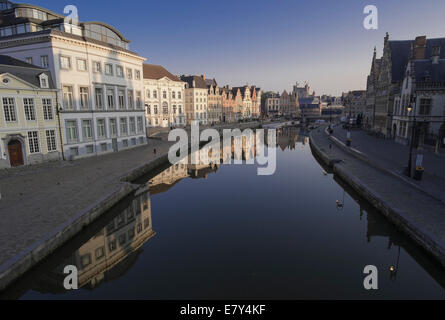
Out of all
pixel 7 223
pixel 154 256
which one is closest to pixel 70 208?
pixel 7 223

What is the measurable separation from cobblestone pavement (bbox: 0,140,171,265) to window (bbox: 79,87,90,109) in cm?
606

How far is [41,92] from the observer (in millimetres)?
23828

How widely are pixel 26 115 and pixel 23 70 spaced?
159 inches

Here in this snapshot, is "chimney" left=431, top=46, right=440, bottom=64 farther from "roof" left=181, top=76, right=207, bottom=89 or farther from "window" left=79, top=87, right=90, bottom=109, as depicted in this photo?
"roof" left=181, top=76, right=207, bottom=89

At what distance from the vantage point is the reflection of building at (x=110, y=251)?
9.91 meters

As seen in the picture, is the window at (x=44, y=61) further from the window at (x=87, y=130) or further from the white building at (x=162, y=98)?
the white building at (x=162, y=98)

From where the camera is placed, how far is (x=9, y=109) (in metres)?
21.7

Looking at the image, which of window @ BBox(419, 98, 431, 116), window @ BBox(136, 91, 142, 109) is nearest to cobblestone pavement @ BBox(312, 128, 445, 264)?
window @ BBox(419, 98, 431, 116)

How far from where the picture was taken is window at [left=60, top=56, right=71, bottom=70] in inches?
999

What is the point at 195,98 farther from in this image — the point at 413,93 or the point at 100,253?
the point at 100,253


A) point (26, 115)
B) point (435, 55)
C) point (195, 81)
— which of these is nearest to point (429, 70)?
point (435, 55)

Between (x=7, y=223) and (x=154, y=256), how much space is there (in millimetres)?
7173

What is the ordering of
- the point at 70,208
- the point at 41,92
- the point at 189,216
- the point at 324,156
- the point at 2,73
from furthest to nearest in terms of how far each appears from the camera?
1. the point at 324,156
2. the point at 41,92
3. the point at 2,73
4. the point at 189,216
5. the point at 70,208
